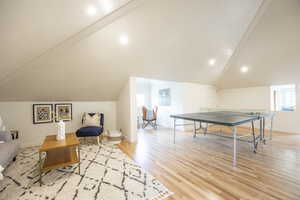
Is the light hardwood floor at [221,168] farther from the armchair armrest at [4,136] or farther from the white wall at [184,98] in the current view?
the armchair armrest at [4,136]

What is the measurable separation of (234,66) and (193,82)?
1534 millimetres

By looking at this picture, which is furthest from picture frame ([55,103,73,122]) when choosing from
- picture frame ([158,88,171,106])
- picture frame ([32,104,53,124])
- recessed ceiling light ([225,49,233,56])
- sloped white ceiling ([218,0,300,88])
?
sloped white ceiling ([218,0,300,88])

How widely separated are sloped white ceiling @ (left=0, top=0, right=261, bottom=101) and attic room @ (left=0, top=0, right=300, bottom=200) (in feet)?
0.08

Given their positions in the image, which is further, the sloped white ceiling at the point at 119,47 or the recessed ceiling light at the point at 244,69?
the recessed ceiling light at the point at 244,69

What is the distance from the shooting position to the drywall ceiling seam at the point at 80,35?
6.68 ft

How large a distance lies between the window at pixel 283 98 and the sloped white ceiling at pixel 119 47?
2.60 meters

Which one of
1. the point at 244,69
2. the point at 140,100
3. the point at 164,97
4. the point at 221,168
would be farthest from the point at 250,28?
the point at 140,100

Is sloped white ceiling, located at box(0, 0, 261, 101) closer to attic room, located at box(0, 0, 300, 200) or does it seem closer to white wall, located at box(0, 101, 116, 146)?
attic room, located at box(0, 0, 300, 200)

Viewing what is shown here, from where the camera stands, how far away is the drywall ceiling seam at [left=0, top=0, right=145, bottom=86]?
6.68 ft

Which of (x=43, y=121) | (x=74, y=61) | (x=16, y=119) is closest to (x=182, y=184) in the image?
(x=74, y=61)

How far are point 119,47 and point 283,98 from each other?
6013mm

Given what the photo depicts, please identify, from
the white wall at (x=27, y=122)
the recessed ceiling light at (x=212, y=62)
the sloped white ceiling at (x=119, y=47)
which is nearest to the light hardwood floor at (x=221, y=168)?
the white wall at (x=27, y=122)

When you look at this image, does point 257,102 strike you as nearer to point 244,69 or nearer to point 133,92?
point 244,69

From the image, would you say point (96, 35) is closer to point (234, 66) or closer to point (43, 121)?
point (43, 121)
